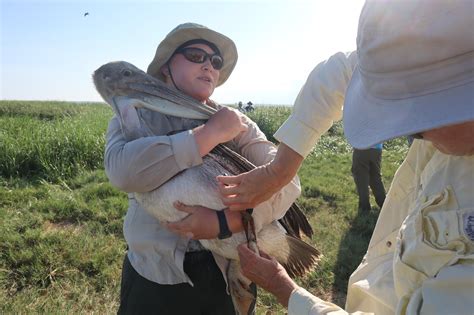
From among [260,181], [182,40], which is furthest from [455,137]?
[182,40]

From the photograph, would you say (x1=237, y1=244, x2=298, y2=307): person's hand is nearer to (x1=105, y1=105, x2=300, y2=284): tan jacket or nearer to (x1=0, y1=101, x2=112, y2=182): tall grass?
(x1=105, y1=105, x2=300, y2=284): tan jacket

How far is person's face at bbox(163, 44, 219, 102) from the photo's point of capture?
233cm

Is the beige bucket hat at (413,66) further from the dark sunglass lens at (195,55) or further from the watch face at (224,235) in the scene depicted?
the dark sunglass lens at (195,55)

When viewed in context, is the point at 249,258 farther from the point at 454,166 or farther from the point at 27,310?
the point at 27,310

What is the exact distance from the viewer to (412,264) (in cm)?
116

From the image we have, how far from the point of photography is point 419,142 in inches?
58.6

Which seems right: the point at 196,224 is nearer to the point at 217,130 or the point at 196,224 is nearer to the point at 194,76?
the point at 217,130

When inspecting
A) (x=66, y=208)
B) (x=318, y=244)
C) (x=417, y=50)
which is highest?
(x=417, y=50)

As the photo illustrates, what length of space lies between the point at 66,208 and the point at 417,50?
18.4 feet

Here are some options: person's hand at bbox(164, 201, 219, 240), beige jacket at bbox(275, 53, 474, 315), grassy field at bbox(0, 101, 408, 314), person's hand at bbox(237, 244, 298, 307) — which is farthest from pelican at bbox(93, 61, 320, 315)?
grassy field at bbox(0, 101, 408, 314)

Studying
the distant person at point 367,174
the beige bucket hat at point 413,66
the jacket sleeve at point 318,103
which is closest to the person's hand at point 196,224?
the jacket sleeve at point 318,103

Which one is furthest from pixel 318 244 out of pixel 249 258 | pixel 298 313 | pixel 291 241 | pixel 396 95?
pixel 396 95

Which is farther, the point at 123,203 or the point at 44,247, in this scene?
the point at 123,203

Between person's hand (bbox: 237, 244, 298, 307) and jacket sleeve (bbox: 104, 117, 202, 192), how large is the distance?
0.56 metres
